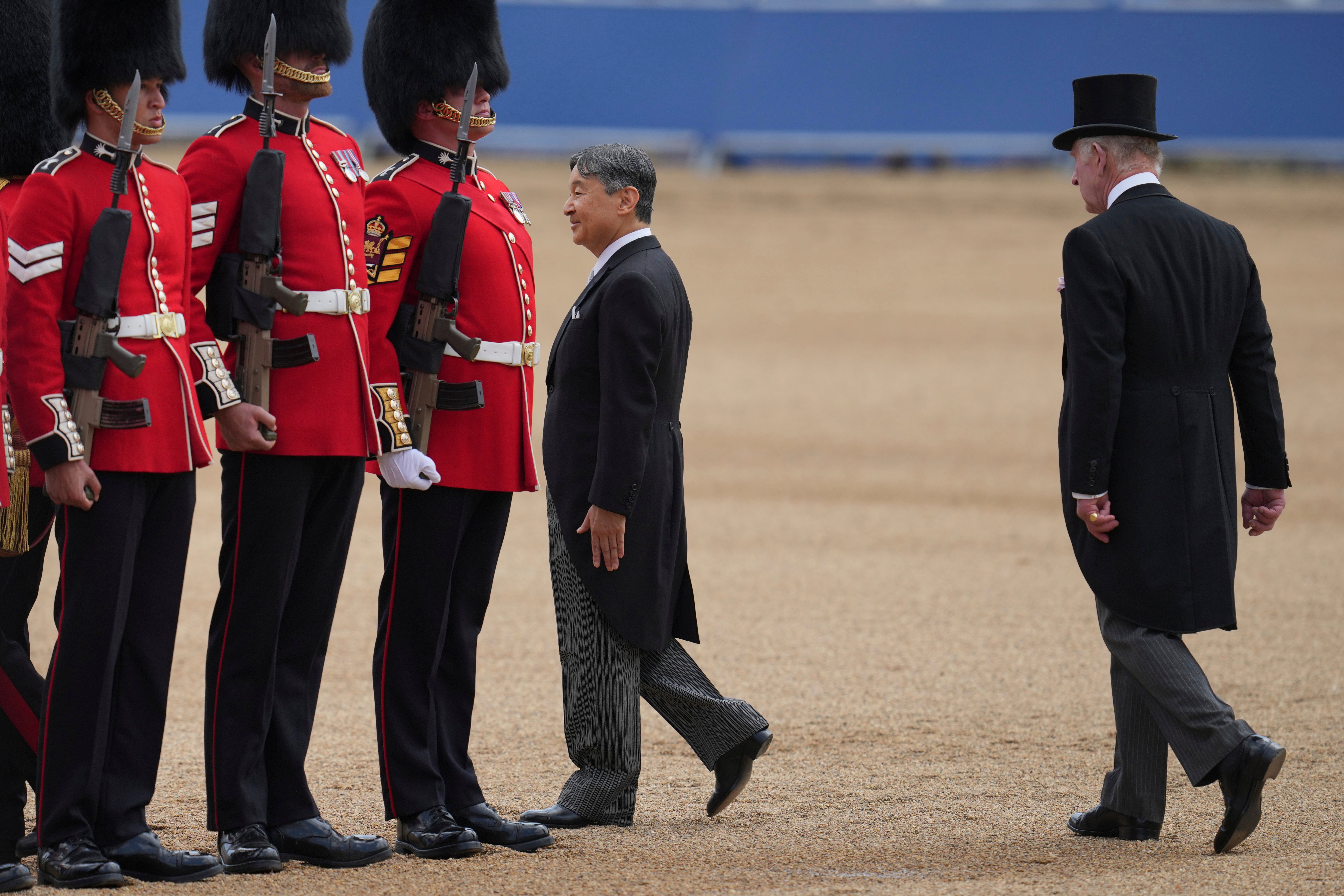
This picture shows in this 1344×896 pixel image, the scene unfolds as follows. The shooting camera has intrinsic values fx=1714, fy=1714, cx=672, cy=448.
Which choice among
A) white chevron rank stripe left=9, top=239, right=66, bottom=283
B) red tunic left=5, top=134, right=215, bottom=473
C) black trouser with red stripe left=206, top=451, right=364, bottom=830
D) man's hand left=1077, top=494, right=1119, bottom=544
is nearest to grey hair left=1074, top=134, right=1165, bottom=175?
man's hand left=1077, top=494, right=1119, bottom=544

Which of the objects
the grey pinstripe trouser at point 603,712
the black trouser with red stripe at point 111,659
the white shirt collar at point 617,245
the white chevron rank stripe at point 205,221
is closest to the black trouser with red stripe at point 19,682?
the black trouser with red stripe at point 111,659

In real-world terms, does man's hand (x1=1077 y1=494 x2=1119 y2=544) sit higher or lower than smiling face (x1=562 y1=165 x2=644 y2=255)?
lower

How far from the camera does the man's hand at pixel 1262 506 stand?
13.6 feet

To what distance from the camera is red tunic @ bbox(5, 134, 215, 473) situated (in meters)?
3.35

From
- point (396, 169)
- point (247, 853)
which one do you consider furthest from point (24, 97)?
point (247, 853)

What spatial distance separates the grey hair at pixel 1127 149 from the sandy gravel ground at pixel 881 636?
1.61 meters

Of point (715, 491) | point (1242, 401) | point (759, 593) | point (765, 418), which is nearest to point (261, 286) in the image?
point (1242, 401)

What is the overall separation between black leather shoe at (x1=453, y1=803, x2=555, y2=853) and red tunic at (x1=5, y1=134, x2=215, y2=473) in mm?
1025

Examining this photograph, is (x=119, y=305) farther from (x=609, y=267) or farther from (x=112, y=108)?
(x=609, y=267)

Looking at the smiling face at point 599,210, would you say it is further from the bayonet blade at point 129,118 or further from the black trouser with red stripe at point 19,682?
the black trouser with red stripe at point 19,682

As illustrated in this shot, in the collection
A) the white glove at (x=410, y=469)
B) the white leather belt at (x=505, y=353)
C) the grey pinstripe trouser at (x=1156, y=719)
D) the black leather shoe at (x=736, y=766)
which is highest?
the white leather belt at (x=505, y=353)

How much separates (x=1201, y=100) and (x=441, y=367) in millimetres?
16641

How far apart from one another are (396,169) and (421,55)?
0.98 ft

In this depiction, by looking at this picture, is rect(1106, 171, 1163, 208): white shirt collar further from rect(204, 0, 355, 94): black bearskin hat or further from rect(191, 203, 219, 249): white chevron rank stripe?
rect(191, 203, 219, 249): white chevron rank stripe
